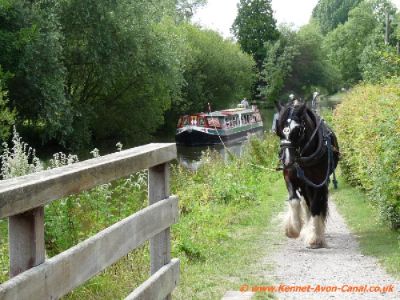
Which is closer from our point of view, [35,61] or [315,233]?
[315,233]

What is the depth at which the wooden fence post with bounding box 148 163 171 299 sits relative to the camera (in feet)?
13.1

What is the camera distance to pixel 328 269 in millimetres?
7031

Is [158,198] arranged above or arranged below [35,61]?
below

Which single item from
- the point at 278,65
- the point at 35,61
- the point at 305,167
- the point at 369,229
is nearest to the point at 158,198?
the point at 305,167

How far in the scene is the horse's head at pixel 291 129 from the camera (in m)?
8.15

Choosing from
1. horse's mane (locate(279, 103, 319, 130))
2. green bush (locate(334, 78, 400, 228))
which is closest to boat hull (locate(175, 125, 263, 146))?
green bush (locate(334, 78, 400, 228))

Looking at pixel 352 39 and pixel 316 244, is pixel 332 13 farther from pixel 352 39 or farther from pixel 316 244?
pixel 316 244

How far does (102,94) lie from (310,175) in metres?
28.0

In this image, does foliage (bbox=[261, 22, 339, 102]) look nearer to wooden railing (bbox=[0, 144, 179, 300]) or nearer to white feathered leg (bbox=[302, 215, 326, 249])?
white feathered leg (bbox=[302, 215, 326, 249])

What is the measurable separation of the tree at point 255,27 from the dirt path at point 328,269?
77.2 metres

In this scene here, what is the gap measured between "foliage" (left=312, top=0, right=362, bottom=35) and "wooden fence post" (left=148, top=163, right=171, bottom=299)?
414ft

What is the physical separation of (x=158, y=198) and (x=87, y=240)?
46.9 inches

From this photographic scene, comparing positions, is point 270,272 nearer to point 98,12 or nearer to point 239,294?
point 239,294

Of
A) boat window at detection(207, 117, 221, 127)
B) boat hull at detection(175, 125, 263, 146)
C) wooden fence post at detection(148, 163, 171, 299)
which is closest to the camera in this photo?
wooden fence post at detection(148, 163, 171, 299)
